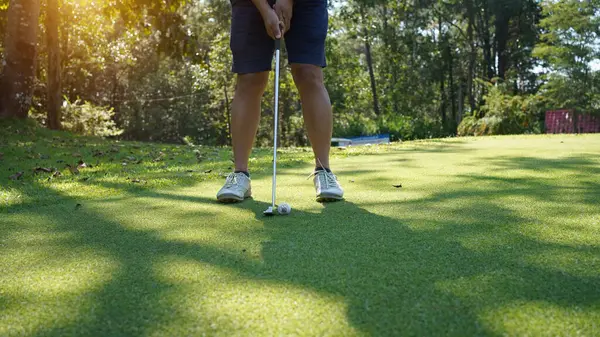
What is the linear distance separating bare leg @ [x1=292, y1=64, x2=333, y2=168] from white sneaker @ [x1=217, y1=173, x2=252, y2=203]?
0.48 metres

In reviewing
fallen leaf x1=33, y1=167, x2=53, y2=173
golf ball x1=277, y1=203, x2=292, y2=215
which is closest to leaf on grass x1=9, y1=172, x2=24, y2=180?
fallen leaf x1=33, y1=167, x2=53, y2=173

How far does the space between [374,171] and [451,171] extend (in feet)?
2.03

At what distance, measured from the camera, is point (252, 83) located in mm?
3494

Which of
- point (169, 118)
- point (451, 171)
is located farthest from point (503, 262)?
point (169, 118)

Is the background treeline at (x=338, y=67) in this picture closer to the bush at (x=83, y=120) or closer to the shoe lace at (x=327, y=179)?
the bush at (x=83, y=120)

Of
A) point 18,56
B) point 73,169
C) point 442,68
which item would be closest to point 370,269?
point 73,169

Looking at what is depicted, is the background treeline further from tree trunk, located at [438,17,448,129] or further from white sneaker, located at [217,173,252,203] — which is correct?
white sneaker, located at [217,173,252,203]

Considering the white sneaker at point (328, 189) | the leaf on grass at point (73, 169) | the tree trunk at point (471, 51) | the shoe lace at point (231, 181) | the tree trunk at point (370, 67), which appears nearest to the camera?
the white sneaker at point (328, 189)

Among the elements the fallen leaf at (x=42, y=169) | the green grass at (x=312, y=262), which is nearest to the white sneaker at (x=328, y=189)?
the green grass at (x=312, y=262)

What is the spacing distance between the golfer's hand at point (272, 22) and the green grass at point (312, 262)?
96cm

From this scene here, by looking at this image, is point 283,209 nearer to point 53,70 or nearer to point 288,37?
point 288,37

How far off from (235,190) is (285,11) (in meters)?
1.08

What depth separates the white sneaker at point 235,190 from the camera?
10.3 feet

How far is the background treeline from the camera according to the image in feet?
39.2
